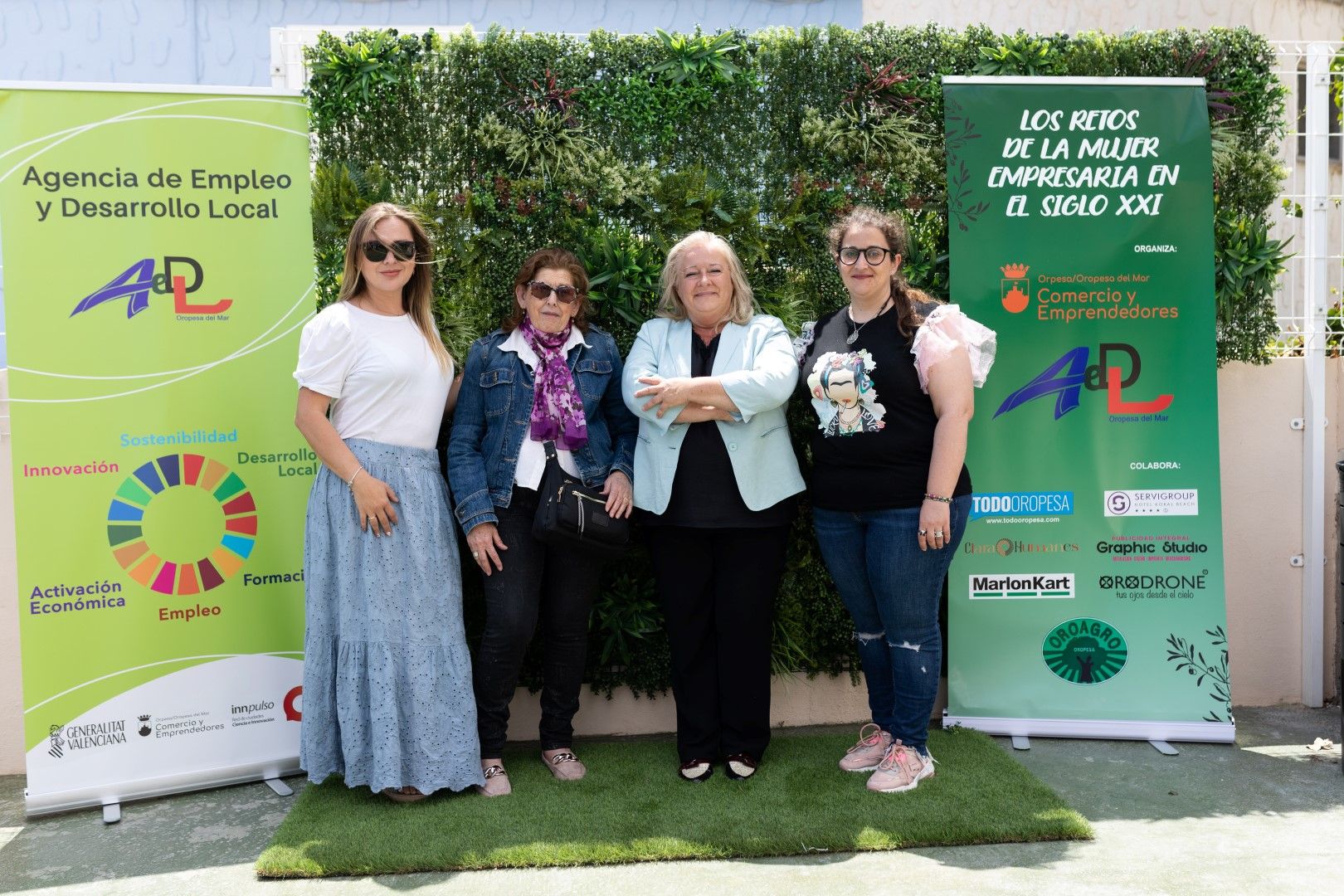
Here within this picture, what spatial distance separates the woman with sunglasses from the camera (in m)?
3.08

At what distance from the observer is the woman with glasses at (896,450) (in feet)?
10.1

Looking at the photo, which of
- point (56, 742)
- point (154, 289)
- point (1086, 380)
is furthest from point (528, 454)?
point (1086, 380)

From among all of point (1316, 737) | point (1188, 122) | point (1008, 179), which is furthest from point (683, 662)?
point (1188, 122)

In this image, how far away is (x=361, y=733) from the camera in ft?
10.3

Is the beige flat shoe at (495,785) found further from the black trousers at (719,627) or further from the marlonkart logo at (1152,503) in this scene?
the marlonkart logo at (1152,503)

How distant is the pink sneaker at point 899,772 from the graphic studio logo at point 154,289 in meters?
2.71

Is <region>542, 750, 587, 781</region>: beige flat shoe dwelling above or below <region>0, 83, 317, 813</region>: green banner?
below

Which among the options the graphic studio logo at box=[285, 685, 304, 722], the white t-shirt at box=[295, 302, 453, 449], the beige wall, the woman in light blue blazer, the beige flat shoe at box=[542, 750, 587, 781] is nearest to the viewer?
the white t-shirt at box=[295, 302, 453, 449]

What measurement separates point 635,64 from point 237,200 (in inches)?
59.4

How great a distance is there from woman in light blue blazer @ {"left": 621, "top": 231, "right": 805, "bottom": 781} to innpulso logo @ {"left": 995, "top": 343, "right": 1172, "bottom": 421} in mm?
1062

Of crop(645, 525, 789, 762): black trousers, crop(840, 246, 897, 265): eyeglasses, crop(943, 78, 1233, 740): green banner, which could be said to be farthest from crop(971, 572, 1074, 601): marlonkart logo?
crop(840, 246, 897, 265): eyeglasses

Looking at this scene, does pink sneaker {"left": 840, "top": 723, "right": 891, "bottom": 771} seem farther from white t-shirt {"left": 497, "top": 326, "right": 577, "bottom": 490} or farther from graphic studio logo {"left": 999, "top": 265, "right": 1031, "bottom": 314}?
graphic studio logo {"left": 999, "top": 265, "right": 1031, "bottom": 314}

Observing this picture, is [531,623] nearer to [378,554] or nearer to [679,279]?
[378,554]

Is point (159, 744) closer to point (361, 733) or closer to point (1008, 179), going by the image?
point (361, 733)
